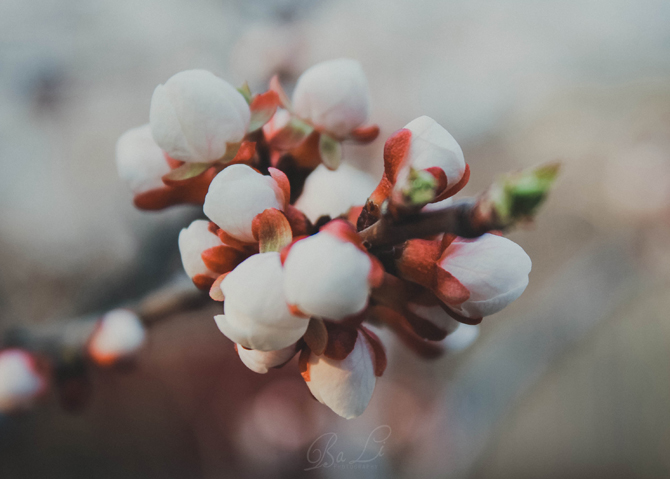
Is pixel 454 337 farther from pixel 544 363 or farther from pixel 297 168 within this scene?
pixel 544 363

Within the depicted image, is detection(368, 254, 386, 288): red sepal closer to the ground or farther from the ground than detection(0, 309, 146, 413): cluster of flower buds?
farther from the ground

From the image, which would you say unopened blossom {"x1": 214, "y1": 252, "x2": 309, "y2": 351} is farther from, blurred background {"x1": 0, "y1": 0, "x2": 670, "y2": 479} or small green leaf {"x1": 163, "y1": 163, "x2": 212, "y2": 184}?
blurred background {"x1": 0, "y1": 0, "x2": 670, "y2": 479}

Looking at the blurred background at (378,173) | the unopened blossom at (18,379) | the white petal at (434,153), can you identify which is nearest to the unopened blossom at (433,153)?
the white petal at (434,153)

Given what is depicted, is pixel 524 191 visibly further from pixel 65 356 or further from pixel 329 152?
pixel 65 356

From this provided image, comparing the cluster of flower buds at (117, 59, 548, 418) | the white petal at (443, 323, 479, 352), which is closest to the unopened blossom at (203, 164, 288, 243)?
the cluster of flower buds at (117, 59, 548, 418)

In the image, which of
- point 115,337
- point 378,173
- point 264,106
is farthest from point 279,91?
point 378,173

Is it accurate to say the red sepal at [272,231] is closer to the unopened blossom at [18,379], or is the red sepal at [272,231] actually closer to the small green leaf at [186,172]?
the small green leaf at [186,172]
